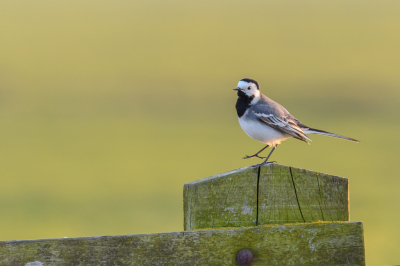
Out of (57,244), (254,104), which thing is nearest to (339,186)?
(57,244)

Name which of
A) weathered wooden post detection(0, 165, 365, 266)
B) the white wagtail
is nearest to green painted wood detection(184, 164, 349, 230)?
weathered wooden post detection(0, 165, 365, 266)

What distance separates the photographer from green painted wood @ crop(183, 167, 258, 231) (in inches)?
108

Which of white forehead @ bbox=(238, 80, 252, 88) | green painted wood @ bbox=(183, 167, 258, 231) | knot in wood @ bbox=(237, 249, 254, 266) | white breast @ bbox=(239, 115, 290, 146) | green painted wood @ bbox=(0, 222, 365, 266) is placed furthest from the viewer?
white forehead @ bbox=(238, 80, 252, 88)

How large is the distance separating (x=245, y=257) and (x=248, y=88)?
3.44 meters

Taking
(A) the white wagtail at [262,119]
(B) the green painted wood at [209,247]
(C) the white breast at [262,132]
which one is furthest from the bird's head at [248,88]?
(B) the green painted wood at [209,247]

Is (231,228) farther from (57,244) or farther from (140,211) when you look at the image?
(140,211)

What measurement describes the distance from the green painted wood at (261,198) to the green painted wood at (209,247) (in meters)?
0.13

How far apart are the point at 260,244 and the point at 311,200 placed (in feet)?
1.40

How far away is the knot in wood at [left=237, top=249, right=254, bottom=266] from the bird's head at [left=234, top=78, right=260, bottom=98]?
11.0 feet

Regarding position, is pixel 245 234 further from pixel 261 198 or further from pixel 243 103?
pixel 243 103

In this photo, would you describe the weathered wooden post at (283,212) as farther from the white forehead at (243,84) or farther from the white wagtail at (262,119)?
the white forehead at (243,84)

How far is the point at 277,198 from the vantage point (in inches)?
109

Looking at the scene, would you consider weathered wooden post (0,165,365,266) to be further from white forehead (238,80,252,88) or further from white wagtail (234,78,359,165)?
white forehead (238,80,252,88)

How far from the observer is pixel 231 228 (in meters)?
2.60
